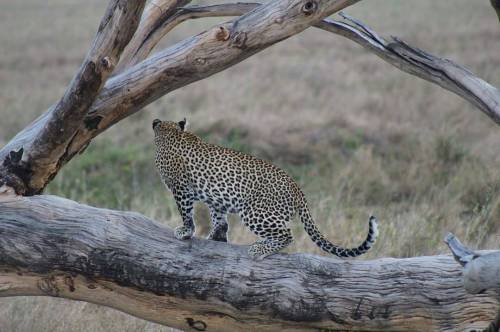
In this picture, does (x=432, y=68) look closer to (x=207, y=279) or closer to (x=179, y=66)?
(x=179, y=66)

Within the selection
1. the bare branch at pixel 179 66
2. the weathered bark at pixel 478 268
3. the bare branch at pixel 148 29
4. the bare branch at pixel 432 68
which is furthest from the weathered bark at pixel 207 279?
the bare branch at pixel 148 29

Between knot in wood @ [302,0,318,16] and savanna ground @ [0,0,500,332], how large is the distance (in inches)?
104

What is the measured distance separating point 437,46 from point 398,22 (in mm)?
6666

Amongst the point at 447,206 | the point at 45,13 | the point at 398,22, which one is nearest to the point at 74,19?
the point at 45,13

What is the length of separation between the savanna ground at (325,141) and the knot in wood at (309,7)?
2643 mm

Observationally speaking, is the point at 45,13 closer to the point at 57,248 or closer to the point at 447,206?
the point at 447,206

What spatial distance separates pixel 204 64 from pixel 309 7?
73 cm

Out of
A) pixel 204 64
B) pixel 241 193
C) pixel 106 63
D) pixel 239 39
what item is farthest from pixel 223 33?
pixel 241 193

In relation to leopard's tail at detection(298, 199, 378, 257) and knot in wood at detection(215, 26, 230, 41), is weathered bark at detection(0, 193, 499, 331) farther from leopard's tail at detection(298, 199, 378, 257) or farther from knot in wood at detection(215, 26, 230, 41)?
knot in wood at detection(215, 26, 230, 41)

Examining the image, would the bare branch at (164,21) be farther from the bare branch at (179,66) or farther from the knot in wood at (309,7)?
the knot in wood at (309,7)

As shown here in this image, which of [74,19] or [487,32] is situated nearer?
[487,32]

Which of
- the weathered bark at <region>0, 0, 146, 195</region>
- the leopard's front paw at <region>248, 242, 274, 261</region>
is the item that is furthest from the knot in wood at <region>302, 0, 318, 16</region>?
the leopard's front paw at <region>248, 242, 274, 261</region>

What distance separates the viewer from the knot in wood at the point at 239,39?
14.6ft

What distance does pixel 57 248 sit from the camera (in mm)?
4633
